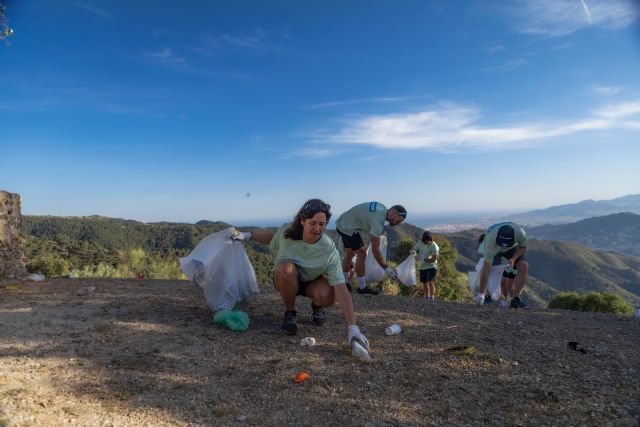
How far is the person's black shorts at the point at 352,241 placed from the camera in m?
5.92

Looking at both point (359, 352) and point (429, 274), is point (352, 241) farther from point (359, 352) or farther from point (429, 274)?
point (359, 352)

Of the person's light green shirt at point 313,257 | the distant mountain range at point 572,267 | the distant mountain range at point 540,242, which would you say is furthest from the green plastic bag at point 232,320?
the distant mountain range at point 572,267

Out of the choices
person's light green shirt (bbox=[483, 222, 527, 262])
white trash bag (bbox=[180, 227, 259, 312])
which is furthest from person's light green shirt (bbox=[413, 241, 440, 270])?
white trash bag (bbox=[180, 227, 259, 312])

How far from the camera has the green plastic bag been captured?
3.69 metres

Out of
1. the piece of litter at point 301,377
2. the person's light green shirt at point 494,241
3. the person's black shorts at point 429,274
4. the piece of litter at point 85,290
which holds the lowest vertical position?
the person's black shorts at point 429,274

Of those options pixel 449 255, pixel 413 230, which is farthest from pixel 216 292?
pixel 413 230

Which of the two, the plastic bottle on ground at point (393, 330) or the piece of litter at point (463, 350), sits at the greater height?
the plastic bottle on ground at point (393, 330)

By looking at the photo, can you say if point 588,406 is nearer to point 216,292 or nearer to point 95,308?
point 216,292

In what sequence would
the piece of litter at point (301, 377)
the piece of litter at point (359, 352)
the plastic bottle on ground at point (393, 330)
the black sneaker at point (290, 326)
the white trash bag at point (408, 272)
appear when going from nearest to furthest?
the piece of litter at point (301, 377) → the piece of litter at point (359, 352) → the black sneaker at point (290, 326) → the plastic bottle on ground at point (393, 330) → the white trash bag at point (408, 272)

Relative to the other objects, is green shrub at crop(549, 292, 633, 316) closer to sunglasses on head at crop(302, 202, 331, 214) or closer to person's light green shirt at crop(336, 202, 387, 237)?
person's light green shirt at crop(336, 202, 387, 237)

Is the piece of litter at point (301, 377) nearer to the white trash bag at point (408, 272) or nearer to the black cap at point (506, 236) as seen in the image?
the black cap at point (506, 236)

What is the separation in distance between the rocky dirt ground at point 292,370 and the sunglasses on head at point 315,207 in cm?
115

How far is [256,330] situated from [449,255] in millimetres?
25370

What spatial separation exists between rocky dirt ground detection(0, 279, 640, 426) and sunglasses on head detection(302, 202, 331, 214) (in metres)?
1.15
